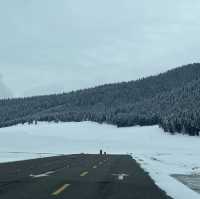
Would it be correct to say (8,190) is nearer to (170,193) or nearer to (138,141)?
(170,193)

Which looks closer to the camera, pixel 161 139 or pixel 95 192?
pixel 95 192

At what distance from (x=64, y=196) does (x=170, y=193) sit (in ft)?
14.7

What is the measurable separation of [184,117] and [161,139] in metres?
14.1

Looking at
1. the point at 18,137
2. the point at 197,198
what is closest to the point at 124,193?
the point at 197,198

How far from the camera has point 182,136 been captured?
170625 mm

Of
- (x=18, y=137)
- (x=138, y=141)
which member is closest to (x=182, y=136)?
(x=138, y=141)

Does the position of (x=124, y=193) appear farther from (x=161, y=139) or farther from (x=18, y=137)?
(x=161, y=139)

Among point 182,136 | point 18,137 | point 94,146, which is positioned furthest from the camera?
point 182,136

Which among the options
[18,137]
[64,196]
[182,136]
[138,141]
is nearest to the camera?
[64,196]

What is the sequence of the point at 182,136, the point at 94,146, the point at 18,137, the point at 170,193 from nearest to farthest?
the point at 170,193, the point at 18,137, the point at 94,146, the point at 182,136

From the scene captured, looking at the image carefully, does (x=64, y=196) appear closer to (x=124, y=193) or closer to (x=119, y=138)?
(x=124, y=193)

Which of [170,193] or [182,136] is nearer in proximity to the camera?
[170,193]

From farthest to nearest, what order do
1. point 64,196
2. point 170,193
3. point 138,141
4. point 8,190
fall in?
point 138,141, point 170,193, point 8,190, point 64,196

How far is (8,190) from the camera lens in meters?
15.5
